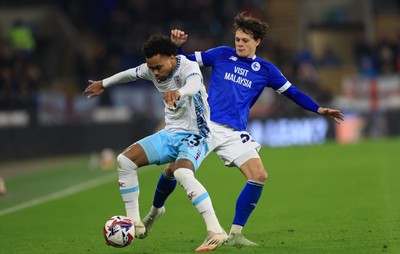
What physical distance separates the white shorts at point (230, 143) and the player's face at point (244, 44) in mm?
740

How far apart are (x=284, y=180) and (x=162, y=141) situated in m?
7.71

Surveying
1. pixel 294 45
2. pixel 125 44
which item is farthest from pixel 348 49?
pixel 125 44

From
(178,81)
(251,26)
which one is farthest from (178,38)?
(251,26)

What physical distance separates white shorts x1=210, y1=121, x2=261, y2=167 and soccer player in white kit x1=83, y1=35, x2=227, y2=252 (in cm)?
23

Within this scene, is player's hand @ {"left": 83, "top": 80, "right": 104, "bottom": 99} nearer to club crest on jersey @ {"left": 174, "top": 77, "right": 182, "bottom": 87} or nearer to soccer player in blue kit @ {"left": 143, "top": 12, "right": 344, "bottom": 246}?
club crest on jersey @ {"left": 174, "top": 77, "right": 182, "bottom": 87}

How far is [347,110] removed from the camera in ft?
86.4

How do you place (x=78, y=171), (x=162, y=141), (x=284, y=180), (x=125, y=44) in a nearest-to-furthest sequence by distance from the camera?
(x=162, y=141) → (x=284, y=180) → (x=78, y=171) → (x=125, y=44)

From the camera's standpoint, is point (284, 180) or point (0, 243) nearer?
point (0, 243)

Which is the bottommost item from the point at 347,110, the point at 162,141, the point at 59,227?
the point at 347,110

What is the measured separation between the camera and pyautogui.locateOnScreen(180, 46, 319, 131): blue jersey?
9.37m

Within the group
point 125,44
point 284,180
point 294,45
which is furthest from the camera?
point 294,45

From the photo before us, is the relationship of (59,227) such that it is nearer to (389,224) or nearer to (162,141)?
(162,141)

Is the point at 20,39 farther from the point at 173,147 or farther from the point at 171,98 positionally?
the point at 171,98

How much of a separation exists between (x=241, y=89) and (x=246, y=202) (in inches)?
45.7
